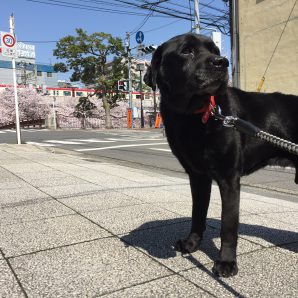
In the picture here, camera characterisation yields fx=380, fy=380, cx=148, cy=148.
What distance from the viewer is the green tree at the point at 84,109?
43.5 metres

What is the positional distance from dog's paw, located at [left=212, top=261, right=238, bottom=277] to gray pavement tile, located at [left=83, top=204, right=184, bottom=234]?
3.91 ft

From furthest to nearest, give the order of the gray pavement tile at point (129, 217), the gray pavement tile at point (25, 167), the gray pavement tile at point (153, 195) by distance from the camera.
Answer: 1. the gray pavement tile at point (25, 167)
2. the gray pavement tile at point (153, 195)
3. the gray pavement tile at point (129, 217)

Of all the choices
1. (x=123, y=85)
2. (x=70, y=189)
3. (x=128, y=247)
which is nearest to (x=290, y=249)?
(x=128, y=247)

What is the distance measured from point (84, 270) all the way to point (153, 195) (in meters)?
2.79

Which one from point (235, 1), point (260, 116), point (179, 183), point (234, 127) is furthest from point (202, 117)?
point (235, 1)

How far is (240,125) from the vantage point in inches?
92.5

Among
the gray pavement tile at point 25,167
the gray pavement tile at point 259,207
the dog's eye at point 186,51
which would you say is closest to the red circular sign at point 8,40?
the gray pavement tile at point 25,167

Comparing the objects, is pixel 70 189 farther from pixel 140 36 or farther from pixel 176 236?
pixel 140 36

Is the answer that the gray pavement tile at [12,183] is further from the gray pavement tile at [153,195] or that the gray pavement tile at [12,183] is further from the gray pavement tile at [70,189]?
the gray pavement tile at [153,195]

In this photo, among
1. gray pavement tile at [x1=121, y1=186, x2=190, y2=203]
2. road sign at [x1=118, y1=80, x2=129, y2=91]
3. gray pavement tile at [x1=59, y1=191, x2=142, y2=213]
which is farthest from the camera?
road sign at [x1=118, y1=80, x2=129, y2=91]

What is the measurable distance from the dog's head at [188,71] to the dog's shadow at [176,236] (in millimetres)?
1224

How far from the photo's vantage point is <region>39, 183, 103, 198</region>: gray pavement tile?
534cm

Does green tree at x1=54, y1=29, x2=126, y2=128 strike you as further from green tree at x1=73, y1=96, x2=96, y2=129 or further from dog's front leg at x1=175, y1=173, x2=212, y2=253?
dog's front leg at x1=175, y1=173, x2=212, y2=253

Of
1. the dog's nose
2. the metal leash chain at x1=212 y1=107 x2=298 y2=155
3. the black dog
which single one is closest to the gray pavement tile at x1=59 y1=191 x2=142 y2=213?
the black dog
